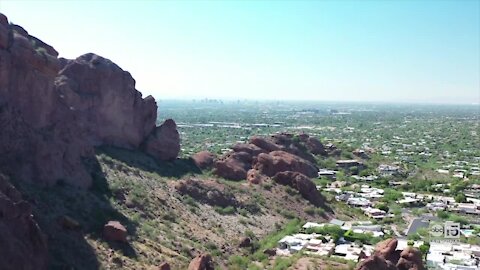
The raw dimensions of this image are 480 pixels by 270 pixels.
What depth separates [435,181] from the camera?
82250 mm

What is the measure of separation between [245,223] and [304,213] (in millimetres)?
8979

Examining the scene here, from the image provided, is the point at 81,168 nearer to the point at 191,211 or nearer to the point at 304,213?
the point at 191,211

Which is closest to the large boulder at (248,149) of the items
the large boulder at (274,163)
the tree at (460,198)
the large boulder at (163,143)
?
the large boulder at (274,163)

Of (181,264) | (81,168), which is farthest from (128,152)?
(181,264)

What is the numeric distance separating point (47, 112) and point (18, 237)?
16016 millimetres

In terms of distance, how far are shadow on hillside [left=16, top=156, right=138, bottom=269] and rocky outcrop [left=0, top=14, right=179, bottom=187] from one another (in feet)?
3.64

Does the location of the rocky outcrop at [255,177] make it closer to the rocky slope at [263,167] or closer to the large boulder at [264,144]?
the rocky slope at [263,167]

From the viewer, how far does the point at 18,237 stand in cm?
2094

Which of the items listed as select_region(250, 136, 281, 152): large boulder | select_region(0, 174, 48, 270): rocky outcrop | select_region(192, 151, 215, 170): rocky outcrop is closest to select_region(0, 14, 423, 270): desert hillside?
select_region(0, 174, 48, 270): rocky outcrop

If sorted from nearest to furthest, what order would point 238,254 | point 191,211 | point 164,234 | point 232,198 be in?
point 164,234
point 238,254
point 191,211
point 232,198

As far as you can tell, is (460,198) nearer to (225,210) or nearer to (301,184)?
(301,184)

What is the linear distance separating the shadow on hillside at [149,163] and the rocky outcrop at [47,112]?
1.61 metres

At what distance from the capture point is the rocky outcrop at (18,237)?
785 inches

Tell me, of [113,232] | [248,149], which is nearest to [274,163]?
[248,149]
